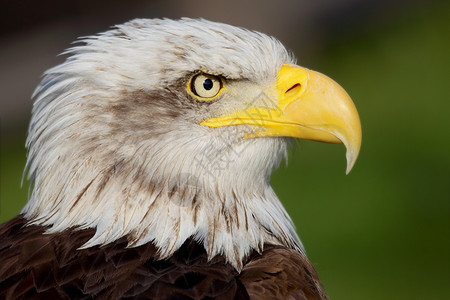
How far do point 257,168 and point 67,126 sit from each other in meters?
0.86

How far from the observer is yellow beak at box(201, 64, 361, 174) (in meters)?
3.25

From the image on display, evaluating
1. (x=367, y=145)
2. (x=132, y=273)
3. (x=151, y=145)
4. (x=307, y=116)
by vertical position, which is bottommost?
(x=367, y=145)

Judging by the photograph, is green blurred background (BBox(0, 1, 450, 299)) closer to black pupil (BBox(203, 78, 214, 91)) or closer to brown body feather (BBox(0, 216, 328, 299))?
brown body feather (BBox(0, 216, 328, 299))

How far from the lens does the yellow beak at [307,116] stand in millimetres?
3248

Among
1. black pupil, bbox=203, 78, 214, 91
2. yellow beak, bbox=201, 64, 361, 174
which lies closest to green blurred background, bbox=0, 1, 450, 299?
yellow beak, bbox=201, 64, 361, 174

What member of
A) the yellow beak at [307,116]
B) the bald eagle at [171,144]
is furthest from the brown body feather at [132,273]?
the yellow beak at [307,116]

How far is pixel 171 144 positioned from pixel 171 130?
0.06 metres

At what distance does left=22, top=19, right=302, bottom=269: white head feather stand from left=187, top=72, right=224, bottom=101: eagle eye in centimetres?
4

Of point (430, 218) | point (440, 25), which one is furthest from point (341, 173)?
point (440, 25)

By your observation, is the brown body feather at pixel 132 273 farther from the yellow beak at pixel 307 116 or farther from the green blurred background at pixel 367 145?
the green blurred background at pixel 367 145

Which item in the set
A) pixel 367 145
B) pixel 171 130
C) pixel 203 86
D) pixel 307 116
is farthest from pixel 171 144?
pixel 367 145

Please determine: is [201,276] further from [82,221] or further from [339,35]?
[339,35]

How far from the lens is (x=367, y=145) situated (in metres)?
8.53

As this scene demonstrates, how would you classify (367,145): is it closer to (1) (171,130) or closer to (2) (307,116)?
(2) (307,116)
